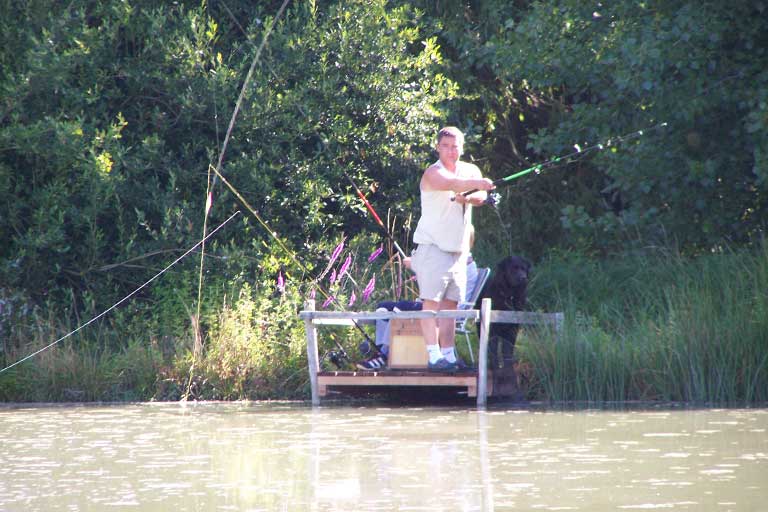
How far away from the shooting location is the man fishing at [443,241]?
987 centimetres

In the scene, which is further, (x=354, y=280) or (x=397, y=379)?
(x=354, y=280)

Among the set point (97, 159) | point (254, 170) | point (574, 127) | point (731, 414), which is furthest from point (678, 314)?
point (97, 159)

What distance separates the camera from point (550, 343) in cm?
1019

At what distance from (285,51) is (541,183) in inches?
184

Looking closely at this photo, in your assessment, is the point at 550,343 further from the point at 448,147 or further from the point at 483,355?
the point at 448,147

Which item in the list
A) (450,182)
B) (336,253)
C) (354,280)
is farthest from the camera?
Answer: (354,280)

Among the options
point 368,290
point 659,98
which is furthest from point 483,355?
point 659,98

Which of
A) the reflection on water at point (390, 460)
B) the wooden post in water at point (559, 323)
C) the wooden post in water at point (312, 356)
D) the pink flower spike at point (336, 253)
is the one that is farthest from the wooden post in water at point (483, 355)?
the pink flower spike at point (336, 253)

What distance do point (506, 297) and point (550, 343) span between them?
665mm

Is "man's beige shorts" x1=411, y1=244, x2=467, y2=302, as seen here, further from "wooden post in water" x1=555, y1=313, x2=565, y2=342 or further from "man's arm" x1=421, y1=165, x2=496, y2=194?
"wooden post in water" x1=555, y1=313, x2=565, y2=342

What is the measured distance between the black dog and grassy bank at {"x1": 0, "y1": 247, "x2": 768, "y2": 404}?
196 mm

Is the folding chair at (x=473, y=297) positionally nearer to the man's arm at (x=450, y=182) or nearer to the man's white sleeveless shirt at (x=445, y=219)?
the man's white sleeveless shirt at (x=445, y=219)

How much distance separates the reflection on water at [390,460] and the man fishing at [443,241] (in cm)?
72

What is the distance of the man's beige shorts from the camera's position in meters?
9.92
